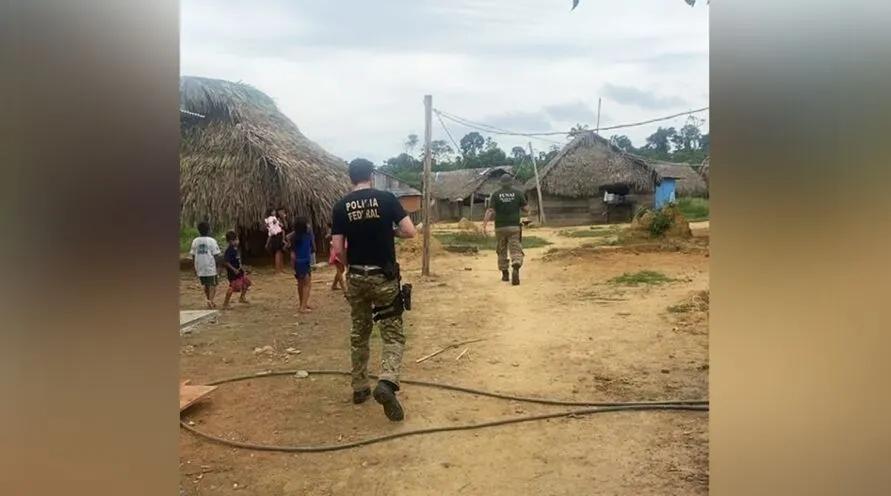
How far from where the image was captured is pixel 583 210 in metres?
13.4

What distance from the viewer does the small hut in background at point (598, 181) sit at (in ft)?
41.4

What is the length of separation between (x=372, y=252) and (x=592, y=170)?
10.5 metres

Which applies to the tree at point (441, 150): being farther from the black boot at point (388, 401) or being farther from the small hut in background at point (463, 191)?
the black boot at point (388, 401)

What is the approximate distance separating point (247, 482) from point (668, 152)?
38.5 ft

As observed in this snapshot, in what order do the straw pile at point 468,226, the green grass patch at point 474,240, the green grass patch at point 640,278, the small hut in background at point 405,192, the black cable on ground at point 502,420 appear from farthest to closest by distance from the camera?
1. the straw pile at point 468,226
2. the green grass patch at point 474,240
3. the green grass patch at point 640,278
4. the small hut in background at point 405,192
5. the black cable on ground at point 502,420

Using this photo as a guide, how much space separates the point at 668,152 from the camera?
12.5 m

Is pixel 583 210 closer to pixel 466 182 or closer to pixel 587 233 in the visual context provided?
pixel 587 233

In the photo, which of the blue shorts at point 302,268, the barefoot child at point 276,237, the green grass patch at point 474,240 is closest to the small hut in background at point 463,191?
the green grass patch at point 474,240

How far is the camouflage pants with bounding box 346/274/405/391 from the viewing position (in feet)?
9.34

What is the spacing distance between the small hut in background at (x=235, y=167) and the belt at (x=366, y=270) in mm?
4896
